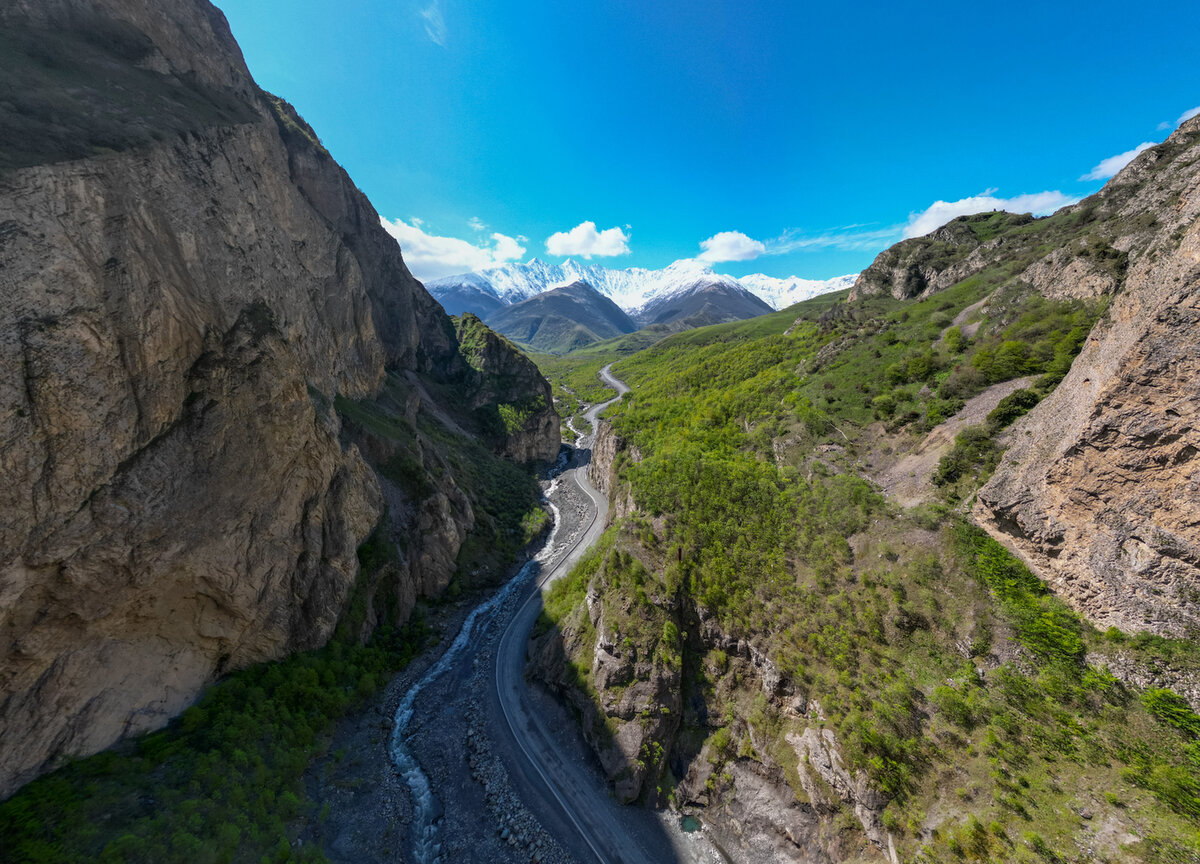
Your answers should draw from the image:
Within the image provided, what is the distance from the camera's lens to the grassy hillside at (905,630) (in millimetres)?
18078

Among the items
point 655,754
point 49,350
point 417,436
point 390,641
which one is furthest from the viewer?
point 417,436

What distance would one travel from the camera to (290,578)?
108 ft

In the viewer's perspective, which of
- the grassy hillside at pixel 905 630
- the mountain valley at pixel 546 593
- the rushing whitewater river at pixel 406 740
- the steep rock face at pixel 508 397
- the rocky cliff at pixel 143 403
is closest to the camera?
the grassy hillside at pixel 905 630

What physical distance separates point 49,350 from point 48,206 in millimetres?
7277

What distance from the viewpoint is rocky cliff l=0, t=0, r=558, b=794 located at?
19938mm

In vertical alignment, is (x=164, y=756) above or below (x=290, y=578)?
below

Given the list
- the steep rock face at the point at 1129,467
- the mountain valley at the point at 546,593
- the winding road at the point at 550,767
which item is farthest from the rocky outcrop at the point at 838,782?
the steep rock face at the point at 1129,467

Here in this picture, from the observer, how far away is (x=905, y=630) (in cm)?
2558

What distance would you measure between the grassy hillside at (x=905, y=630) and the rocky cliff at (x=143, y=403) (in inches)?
1074

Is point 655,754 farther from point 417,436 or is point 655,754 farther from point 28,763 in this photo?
point 417,436

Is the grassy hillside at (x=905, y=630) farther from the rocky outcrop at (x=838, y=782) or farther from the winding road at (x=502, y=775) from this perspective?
the winding road at (x=502, y=775)

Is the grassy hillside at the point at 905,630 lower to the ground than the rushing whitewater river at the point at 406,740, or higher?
higher

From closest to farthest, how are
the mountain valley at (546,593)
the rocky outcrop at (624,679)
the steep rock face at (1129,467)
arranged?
the steep rock face at (1129,467)
the mountain valley at (546,593)
the rocky outcrop at (624,679)

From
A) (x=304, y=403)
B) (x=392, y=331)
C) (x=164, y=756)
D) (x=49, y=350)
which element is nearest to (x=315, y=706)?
(x=164, y=756)
